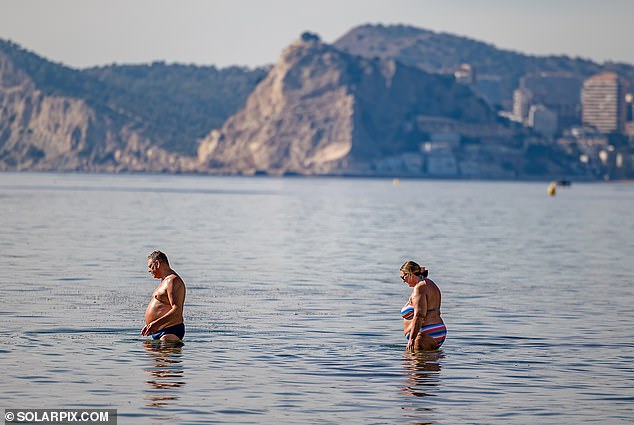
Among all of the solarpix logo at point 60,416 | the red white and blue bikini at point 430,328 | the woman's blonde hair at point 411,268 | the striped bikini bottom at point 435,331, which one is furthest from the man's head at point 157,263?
the solarpix logo at point 60,416

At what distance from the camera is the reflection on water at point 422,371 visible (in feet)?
71.8

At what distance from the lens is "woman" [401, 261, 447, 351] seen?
23.8 meters

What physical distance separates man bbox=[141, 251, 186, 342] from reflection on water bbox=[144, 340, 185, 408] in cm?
23

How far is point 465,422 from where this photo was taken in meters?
19.5

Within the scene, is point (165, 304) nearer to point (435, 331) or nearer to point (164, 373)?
point (164, 373)

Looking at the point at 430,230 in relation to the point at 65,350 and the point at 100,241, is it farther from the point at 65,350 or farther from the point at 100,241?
the point at 65,350

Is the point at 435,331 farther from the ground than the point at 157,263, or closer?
closer

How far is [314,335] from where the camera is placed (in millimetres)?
28484

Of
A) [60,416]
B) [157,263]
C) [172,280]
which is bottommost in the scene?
[60,416]

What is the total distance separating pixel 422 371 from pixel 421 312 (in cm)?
123

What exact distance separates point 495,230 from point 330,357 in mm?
56194

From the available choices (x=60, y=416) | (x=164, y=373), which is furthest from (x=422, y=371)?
(x=60, y=416)

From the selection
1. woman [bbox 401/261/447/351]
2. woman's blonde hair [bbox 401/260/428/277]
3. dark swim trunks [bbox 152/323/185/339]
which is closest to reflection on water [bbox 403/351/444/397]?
woman [bbox 401/261/447/351]

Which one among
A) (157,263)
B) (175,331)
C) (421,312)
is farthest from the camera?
(175,331)
